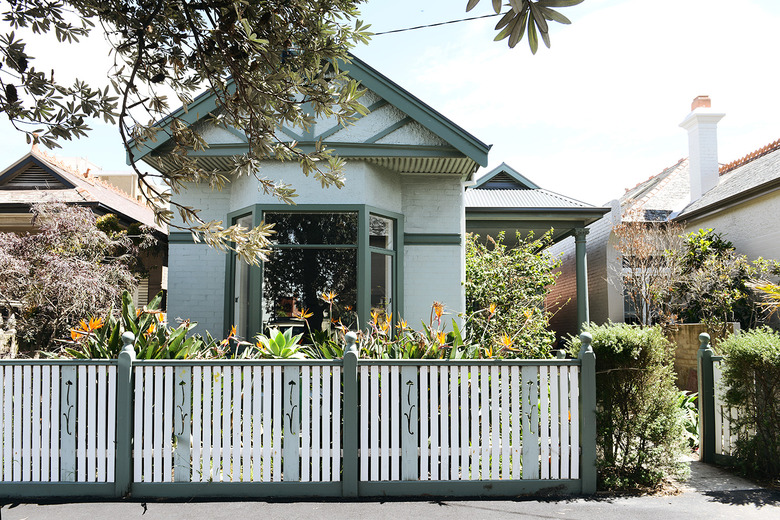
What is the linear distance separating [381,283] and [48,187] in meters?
8.74

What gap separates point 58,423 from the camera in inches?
194

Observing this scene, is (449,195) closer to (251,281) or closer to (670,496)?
(251,281)

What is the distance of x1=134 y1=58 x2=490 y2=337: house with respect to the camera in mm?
8031

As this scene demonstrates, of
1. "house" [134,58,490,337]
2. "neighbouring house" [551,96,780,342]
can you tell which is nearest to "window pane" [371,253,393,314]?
"house" [134,58,490,337]

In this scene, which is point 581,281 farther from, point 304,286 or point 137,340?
point 137,340

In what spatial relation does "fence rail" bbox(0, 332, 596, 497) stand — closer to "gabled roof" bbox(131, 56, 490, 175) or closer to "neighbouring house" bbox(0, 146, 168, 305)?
"gabled roof" bbox(131, 56, 490, 175)

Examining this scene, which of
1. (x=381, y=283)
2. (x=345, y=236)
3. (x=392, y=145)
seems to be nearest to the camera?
(x=392, y=145)

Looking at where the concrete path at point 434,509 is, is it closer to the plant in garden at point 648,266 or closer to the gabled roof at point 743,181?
the plant in garden at point 648,266

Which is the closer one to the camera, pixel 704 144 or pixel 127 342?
pixel 127 342

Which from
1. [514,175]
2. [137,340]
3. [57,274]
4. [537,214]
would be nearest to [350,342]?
[137,340]

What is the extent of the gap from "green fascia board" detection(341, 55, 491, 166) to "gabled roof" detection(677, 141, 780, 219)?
25.9 ft

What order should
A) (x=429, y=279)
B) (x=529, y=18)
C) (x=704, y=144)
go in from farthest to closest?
(x=704, y=144) → (x=429, y=279) → (x=529, y=18)

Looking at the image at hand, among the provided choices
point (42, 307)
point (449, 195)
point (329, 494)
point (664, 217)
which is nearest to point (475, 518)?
point (329, 494)

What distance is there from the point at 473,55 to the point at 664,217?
12.6 m
